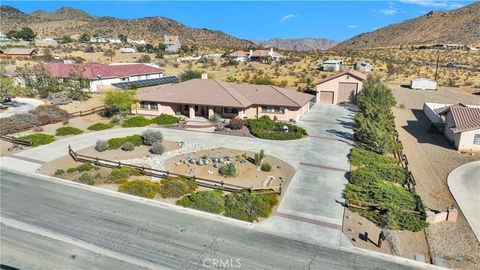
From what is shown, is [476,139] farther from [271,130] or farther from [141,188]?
[141,188]

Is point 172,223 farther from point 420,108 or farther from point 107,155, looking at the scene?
point 420,108

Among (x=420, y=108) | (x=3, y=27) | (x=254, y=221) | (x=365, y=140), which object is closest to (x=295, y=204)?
(x=254, y=221)

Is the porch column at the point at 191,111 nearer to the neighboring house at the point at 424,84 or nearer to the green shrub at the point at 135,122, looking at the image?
the green shrub at the point at 135,122

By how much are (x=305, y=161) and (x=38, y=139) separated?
950 inches

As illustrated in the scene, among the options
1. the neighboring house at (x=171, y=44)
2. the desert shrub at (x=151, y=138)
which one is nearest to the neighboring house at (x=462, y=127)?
the desert shrub at (x=151, y=138)

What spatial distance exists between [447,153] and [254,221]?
820 inches

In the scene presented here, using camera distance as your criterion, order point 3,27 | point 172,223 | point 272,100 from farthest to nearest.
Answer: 1. point 3,27
2. point 272,100
3. point 172,223

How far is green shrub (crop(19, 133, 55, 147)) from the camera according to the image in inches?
1224

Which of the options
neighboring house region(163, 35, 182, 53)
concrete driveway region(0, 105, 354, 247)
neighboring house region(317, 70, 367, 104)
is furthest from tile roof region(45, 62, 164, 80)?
neighboring house region(163, 35, 182, 53)

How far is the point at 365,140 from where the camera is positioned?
30.7 m

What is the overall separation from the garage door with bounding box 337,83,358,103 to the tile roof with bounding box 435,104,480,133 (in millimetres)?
15546

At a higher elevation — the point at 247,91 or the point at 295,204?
the point at 247,91

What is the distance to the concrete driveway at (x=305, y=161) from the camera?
1816 cm

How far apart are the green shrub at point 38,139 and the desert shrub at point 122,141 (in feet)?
20.5
